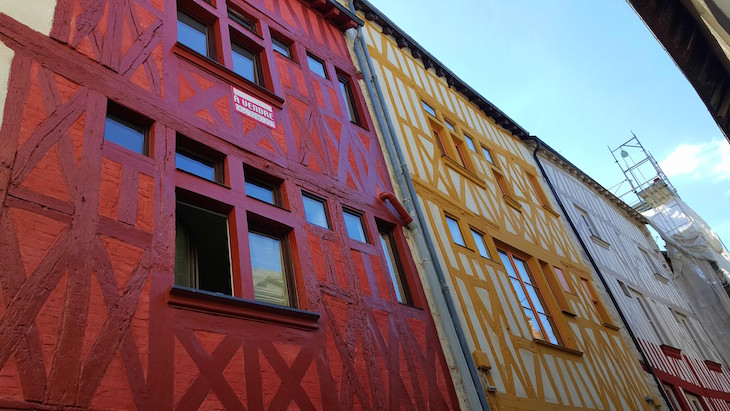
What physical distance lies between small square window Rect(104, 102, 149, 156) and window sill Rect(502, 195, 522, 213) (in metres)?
8.12

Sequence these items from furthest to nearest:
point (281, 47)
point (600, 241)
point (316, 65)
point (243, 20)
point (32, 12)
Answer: point (600, 241) → point (316, 65) → point (281, 47) → point (243, 20) → point (32, 12)

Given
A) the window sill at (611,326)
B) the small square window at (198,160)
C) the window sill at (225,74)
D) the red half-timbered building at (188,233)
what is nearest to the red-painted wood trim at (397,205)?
the red half-timbered building at (188,233)

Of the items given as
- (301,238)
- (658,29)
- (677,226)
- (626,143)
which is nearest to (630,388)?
(658,29)

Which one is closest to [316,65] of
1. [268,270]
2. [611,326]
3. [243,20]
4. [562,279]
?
[243,20]

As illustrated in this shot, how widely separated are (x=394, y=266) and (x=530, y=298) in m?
3.58

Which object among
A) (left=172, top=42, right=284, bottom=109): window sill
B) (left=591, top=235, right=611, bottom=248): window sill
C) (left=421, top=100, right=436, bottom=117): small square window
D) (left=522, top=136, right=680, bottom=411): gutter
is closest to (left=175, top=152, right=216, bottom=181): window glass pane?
(left=172, top=42, right=284, bottom=109): window sill

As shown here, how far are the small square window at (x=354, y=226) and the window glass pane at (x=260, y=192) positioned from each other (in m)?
0.98

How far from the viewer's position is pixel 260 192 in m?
5.93

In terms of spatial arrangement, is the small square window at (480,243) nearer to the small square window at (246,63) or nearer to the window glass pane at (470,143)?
the window glass pane at (470,143)

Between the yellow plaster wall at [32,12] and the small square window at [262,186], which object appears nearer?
the yellow plaster wall at [32,12]

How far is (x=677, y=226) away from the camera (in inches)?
950

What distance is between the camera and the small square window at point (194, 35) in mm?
6537

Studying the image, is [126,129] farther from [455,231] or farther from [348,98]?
[455,231]

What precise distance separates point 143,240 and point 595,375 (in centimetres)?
824
